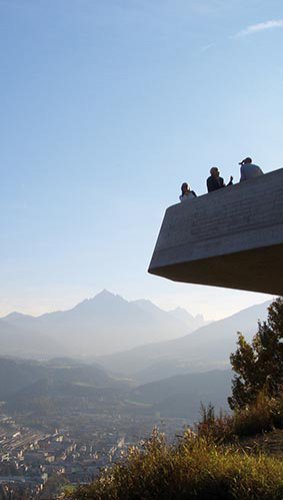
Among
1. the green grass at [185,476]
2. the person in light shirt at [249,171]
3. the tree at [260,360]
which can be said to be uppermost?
the person in light shirt at [249,171]

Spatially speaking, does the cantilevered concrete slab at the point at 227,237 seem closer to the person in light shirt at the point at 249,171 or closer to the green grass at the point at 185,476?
the person in light shirt at the point at 249,171

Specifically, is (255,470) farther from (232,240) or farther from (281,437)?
(281,437)

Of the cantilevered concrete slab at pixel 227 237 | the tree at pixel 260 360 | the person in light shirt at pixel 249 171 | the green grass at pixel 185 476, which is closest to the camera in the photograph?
the green grass at pixel 185 476

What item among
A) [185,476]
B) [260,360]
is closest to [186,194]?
[185,476]

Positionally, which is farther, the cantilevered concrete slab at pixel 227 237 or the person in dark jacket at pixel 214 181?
the person in dark jacket at pixel 214 181

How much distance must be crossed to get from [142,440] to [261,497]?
3219mm

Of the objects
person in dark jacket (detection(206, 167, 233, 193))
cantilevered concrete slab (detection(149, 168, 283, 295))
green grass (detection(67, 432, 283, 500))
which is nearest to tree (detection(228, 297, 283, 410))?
cantilevered concrete slab (detection(149, 168, 283, 295))

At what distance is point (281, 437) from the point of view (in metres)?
11.3

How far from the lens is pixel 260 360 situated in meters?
20.5

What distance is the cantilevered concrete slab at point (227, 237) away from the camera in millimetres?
7688

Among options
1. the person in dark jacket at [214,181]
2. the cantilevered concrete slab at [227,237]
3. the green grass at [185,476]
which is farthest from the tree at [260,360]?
the person in dark jacket at [214,181]

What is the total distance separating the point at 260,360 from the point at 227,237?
13.6m

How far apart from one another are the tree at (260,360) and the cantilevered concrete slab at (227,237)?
1086cm

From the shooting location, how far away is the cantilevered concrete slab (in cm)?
769
